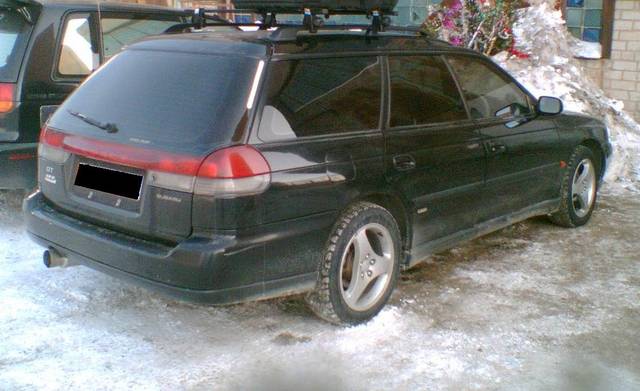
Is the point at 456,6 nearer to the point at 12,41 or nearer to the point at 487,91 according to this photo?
the point at 487,91

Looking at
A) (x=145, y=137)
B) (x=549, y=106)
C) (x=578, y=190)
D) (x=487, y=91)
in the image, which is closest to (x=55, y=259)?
(x=145, y=137)

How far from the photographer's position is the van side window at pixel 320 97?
148 inches

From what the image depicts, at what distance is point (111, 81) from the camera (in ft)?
13.7

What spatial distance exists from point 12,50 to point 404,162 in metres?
3.19

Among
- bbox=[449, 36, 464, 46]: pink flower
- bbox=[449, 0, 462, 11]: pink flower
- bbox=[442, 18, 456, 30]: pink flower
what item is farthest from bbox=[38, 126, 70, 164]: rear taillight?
bbox=[449, 0, 462, 11]: pink flower

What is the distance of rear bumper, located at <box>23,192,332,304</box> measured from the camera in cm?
351

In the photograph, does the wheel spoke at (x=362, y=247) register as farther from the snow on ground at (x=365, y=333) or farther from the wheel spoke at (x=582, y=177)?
the wheel spoke at (x=582, y=177)

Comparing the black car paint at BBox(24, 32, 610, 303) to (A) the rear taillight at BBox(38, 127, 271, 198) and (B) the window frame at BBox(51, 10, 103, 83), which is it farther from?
(B) the window frame at BBox(51, 10, 103, 83)

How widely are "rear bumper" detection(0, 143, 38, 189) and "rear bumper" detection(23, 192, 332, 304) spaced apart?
174cm

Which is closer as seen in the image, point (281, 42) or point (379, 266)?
point (281, 42)

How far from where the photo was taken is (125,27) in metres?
6.65

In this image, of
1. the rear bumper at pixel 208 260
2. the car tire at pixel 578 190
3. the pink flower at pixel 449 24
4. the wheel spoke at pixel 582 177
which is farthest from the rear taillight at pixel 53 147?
the pink flower at pixel 449 24

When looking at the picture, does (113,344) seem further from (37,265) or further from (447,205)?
(447,205)

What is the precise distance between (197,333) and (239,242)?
85cm
